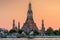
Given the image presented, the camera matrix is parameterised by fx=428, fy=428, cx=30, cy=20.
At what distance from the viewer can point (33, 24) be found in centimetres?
13888

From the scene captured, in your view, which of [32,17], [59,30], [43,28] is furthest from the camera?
[32,17]

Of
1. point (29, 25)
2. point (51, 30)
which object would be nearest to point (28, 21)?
point (29, 25)

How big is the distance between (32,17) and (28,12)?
272 cm

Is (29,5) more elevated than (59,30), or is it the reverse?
(29,5)

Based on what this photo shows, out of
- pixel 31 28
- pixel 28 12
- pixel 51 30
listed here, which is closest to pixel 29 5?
pixel 28 12

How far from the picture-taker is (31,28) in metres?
138

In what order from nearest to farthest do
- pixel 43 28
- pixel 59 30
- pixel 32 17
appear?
1. pixel 59 30
2. pixel 43 28
3. pixel 32 17

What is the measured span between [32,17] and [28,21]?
3.34 m

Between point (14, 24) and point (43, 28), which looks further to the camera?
point (14, 24)

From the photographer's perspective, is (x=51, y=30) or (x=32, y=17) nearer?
(x=51, y=30)

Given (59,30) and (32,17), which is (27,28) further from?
(59,30)

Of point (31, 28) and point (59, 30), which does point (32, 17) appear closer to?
point (31, 28)

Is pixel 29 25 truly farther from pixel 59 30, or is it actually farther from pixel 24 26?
pixel 59 30

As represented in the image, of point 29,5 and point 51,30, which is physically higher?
point 29,5
